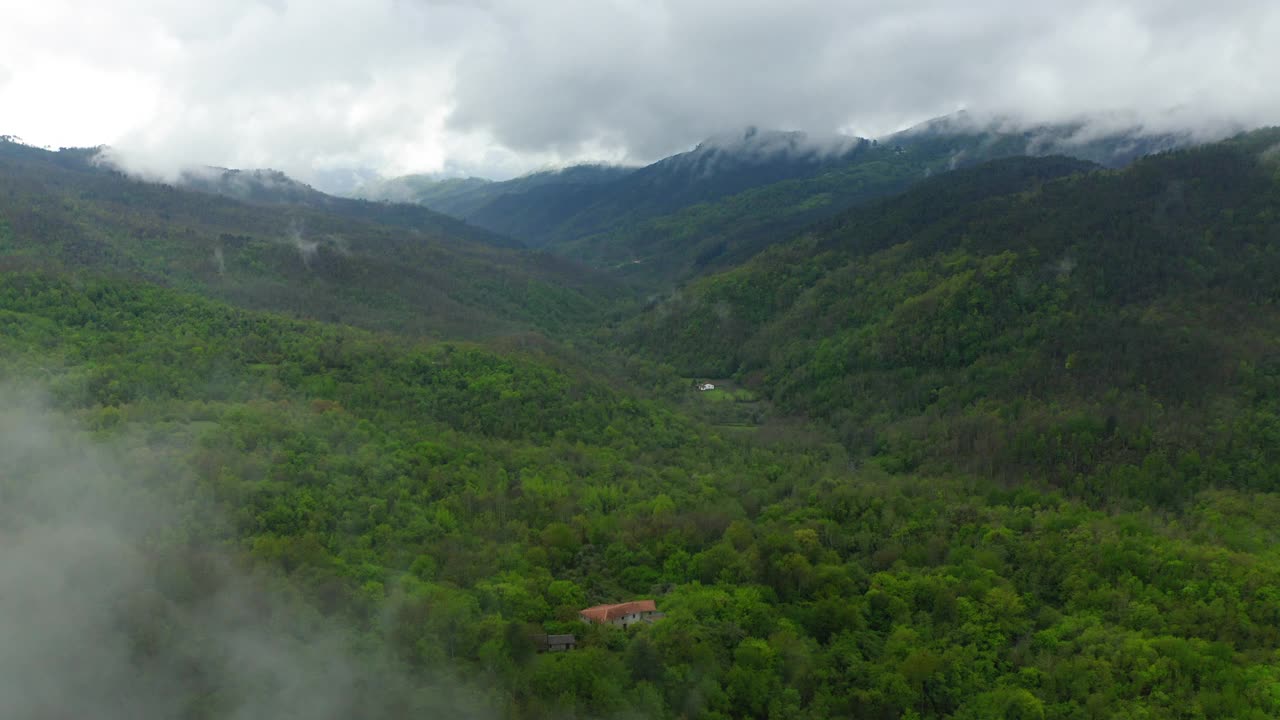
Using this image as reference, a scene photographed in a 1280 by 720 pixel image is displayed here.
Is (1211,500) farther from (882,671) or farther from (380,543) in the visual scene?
(380,543)

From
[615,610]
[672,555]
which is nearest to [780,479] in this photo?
[672,555]

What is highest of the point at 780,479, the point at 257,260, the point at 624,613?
the point at 257,260

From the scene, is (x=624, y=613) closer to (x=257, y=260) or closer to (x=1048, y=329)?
(x=1048, y=329)

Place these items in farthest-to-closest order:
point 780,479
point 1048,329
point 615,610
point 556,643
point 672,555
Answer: point 1048,329, point 780,479, point 672,555, point 615,610, point 556,643

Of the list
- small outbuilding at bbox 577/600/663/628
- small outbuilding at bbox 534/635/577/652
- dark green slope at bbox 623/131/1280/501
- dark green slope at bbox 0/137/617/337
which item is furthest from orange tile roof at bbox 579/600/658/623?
dark green slope at bbox 0/137/617/337

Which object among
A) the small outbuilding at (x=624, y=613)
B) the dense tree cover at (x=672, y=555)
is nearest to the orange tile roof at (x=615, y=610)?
the small outbuilding at (x=624, y=613)

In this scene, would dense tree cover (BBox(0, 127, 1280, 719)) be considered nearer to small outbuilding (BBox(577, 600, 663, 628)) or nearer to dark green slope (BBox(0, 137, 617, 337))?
small outbuilding (BBox(577, 600, 663, 628))
